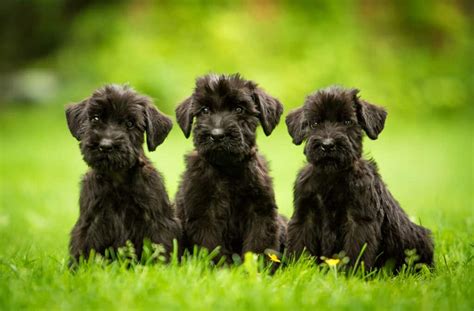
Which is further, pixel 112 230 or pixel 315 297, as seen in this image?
pixel 112 230

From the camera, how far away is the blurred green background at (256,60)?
2297 cm

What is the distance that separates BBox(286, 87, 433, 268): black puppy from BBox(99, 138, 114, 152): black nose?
197 centimetres

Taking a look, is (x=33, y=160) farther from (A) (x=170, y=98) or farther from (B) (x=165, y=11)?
(B) (x=165, y=11)

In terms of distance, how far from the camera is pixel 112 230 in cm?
735

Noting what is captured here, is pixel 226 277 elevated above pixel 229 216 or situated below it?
below

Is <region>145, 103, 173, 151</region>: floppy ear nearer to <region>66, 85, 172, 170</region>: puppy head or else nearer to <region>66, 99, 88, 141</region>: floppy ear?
<region>66, 85, 172, 170</region>: puppy head

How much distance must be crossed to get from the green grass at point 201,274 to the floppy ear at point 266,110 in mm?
1634

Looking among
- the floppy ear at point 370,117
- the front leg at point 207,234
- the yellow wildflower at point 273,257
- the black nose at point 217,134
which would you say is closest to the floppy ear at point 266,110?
the black nose at point 217,134

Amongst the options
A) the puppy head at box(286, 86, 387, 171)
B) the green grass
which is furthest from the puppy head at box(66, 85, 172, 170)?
the puppy head at box(286, 86, 387, 171)

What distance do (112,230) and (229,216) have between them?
48.6 inches

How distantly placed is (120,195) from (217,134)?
1.17m

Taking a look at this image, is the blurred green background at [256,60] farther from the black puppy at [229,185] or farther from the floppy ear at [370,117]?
the floppy ear at [370,117]

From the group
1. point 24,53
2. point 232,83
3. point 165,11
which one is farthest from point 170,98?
point 232,83

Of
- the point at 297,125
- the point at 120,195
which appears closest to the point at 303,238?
the point at 297,125
